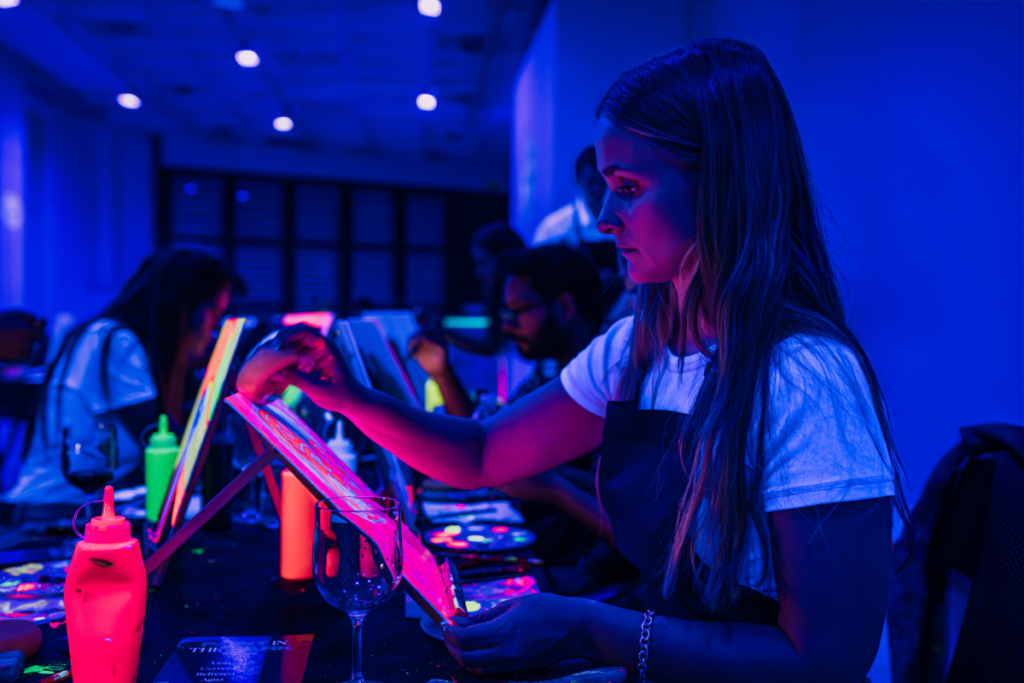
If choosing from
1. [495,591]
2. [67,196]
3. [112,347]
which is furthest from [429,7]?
[67,196]

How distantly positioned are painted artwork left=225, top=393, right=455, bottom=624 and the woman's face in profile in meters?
0.48

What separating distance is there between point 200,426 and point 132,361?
45.2 inches

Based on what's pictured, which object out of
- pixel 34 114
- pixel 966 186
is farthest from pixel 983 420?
pixel 34 114

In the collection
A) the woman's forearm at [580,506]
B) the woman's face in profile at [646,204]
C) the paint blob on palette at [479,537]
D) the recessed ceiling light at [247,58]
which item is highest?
the recessed ceiling light at [247,58]

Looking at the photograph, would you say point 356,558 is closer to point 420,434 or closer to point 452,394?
point 420,434

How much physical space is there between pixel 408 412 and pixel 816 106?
2.06 meters

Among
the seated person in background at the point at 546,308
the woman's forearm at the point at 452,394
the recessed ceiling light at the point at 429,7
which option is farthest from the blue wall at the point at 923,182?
the recessed ceiling light at the point at 429,7

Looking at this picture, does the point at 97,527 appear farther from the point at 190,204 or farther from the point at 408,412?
the point at 190,204

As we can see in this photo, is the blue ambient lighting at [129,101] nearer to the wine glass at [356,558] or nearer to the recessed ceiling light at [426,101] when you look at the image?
the recessed ceiling light at [426,101]

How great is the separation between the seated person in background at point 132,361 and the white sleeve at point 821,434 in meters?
1.53

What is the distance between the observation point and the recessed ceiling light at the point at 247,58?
17.3ft

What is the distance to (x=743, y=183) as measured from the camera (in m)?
0.83

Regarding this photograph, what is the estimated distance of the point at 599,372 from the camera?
1.16m

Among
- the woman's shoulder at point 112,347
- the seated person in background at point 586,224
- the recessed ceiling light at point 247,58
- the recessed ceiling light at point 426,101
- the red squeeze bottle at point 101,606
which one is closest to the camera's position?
the red squeeze bottle at point 101,606
